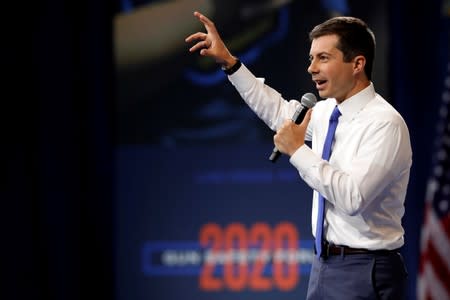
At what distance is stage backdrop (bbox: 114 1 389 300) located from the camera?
4.59 meters

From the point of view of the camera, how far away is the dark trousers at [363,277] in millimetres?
2250

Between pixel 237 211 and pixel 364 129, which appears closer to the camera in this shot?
pixel 364 129

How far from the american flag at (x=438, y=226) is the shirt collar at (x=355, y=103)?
2269 millimetres

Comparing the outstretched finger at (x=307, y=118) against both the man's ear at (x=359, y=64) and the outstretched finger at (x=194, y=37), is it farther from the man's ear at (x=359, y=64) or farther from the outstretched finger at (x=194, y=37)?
the outstretched finger at (x=194, y=37)

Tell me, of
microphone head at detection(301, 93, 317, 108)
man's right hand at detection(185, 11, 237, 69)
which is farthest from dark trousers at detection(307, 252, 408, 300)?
man's right hand at detection(185, 11, 237, 69)

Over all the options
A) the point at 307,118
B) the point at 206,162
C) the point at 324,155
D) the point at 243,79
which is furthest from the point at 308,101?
the point at 206,162

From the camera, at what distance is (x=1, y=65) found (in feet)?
15.1

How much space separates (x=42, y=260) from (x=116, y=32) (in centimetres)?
139

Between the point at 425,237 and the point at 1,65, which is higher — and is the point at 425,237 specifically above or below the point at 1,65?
below

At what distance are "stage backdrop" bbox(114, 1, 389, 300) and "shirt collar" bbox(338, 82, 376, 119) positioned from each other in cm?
223

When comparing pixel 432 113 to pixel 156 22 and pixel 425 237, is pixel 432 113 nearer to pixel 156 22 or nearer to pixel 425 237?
pixel 425 237

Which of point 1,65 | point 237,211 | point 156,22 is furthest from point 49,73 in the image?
point 237,211

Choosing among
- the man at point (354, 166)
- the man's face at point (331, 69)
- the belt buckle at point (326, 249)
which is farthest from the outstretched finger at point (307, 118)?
the belt buckle at point (326, 249)

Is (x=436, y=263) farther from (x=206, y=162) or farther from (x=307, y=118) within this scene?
(x=307, y=118)
